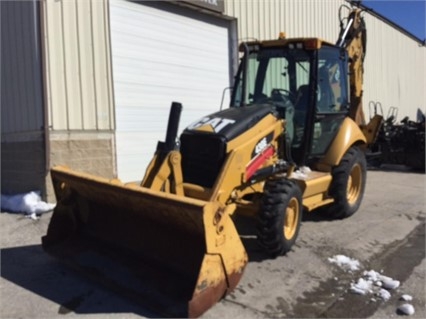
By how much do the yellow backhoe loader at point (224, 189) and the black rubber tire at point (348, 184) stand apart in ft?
0.05

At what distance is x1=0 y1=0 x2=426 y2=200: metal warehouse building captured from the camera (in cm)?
786

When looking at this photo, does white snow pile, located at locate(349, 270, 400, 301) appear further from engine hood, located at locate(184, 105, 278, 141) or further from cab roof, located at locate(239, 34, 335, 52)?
cab roof, located at locate(239, 34, 335, 52)

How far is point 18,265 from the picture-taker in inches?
216

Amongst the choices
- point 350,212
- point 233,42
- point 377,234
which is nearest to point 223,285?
point 377,234

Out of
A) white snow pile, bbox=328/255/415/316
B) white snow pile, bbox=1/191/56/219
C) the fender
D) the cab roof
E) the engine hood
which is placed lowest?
white snow pile, bbox=328/255/415/316

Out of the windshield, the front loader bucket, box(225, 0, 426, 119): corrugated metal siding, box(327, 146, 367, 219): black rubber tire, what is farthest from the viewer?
box(225, 0, 426, 119): corrugated metal siding

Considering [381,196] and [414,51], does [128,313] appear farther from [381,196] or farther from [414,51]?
[414,51]

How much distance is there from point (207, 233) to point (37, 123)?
4809mm

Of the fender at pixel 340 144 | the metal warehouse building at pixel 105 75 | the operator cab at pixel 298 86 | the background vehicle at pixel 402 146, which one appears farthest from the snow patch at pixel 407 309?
the background vehicle at pixel 402 146

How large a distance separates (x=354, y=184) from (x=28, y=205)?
4979 millimetres

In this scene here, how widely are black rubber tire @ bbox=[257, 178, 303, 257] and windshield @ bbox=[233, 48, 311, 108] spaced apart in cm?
141

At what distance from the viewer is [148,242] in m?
4.91

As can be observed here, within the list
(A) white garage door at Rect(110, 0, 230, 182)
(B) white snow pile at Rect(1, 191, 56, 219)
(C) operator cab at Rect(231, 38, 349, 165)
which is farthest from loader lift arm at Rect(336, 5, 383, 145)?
(B) white snow pile at Rect(1, 191, 56, 219)

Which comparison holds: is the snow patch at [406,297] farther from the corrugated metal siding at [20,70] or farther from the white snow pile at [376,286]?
the corrugated metal siding at [20,70]
